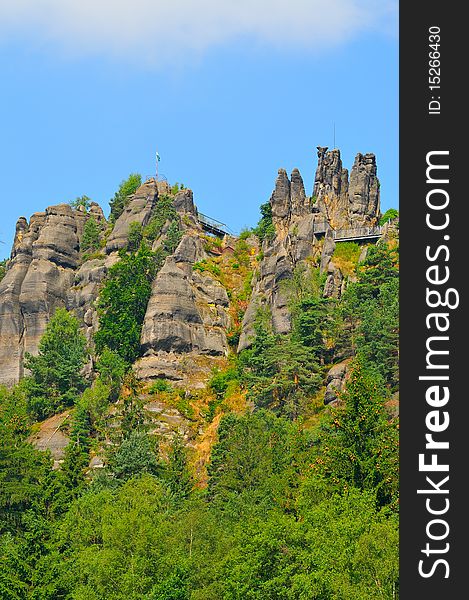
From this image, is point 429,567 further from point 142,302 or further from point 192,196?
point 192,196

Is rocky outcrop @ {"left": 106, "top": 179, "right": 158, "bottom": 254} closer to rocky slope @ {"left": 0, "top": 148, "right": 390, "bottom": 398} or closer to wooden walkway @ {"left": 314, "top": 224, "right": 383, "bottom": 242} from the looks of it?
rocky slope @ {"left": 0, "top": 148, "right": 390, "bottom": 398}

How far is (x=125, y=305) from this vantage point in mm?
102875

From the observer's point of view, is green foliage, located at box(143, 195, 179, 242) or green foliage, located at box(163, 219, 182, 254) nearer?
green foliage, located at box(163, 219, 182, 254)

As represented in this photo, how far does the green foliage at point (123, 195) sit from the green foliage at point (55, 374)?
25.9m

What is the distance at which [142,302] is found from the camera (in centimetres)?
10331

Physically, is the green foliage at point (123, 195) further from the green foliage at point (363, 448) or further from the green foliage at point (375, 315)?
the green foliage at point (363, 448)

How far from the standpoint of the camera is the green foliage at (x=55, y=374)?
9788 centimetres

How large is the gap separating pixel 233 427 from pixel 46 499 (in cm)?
1395

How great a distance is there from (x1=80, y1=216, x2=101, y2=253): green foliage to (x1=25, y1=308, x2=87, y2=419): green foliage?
18888 mm

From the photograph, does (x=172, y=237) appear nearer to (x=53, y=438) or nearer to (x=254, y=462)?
(x=53, y=438)

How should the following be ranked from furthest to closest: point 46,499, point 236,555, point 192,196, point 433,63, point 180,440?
point 192,196
point 180,440
point 46,499
point 236,555
point 433,63

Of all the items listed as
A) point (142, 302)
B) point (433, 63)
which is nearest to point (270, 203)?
point (142, 302)

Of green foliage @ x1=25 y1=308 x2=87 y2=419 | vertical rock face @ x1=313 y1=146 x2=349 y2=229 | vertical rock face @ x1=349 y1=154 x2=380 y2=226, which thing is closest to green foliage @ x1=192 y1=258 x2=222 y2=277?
vertical rock face @ x1=313 y1=146 x2=349 y2=229

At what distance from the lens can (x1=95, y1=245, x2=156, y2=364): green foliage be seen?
10075 centimetres
